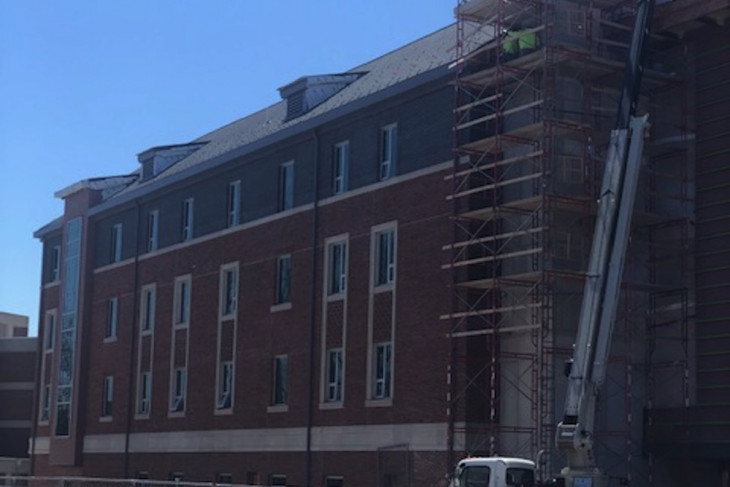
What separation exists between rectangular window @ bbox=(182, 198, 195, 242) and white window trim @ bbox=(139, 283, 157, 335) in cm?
302

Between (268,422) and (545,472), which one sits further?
(268,422)

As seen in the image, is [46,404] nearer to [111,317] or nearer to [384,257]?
[111,317]

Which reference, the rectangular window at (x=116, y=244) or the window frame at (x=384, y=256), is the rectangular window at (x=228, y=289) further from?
the rectangular window at (x=116, y=244)

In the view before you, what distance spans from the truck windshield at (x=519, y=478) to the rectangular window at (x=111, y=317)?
105ft

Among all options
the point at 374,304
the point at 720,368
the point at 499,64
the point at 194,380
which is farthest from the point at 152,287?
the point at 720,368

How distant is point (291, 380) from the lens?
144ft

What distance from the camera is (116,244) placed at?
58.5 m

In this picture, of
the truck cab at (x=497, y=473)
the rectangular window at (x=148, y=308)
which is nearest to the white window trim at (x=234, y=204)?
the rectangular window at (x=148, y=308)

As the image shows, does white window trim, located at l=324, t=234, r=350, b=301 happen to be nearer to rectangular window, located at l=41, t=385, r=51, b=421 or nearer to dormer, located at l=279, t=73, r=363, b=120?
dormer, located at l=279, t=73, r=363, b=120

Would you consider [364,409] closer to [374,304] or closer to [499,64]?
[374,304]

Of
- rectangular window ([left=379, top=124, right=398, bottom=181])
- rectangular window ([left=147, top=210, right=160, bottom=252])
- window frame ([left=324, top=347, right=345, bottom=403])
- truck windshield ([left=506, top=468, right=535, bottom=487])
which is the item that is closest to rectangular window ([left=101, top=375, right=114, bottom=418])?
rectangular window ([left=147, top=210, right=160, bottom=252])

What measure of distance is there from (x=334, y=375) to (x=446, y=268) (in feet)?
23.9

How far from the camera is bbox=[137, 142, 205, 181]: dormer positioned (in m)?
59.0

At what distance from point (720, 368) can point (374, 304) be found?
1102 centimetres
